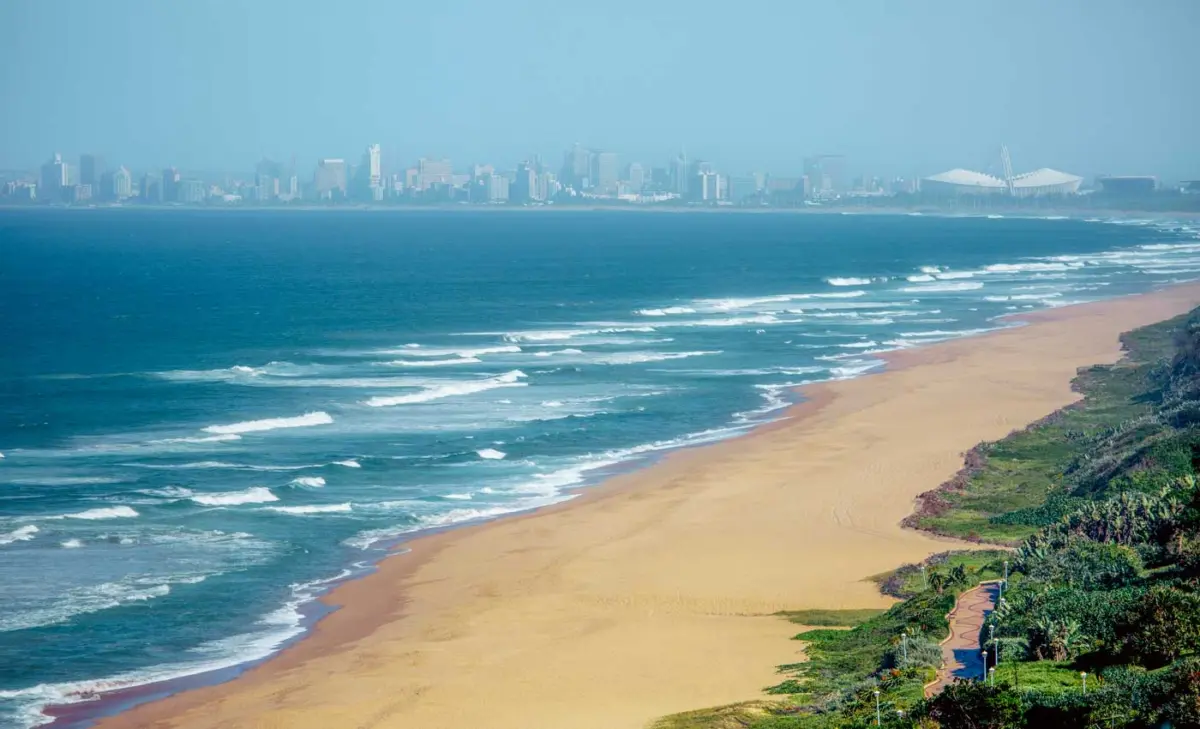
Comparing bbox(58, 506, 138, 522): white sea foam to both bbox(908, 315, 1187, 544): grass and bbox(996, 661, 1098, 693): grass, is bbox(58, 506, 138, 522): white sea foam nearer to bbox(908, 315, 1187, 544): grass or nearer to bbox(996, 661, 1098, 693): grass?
bbox(908, 315, 1187, 544): grass

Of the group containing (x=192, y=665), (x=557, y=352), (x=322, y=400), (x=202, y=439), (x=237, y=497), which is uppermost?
(x=557, y=352)

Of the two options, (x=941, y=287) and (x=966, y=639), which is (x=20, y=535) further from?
(x=941, y=287)

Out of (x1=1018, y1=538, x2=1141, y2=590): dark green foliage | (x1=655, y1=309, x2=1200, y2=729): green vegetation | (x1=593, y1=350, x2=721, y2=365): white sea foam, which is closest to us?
(x1=655, y1=309, x2=1200, y2=729): green vegetation

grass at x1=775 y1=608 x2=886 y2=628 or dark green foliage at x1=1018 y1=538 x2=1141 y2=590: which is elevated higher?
dark green foliage at x1=1018 y1=538 x2=1141 y2=590

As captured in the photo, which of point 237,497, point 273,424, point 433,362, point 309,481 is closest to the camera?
point 237,497

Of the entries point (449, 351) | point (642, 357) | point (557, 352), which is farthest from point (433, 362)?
point (642, 357)

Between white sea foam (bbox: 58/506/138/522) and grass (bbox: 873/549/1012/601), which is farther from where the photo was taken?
white sea foam (bbox: 58/506/138/522)

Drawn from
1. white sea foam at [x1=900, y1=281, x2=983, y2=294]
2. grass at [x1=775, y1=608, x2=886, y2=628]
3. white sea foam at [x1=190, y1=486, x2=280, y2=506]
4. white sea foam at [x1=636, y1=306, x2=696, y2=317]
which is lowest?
grass at [x1=775, y1=608, x2=886, y2=628]

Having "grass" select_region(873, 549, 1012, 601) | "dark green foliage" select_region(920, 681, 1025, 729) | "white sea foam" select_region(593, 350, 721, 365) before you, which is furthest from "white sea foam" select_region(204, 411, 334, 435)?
"dark green foliage" select_region(920, 681, 1025, 729)
